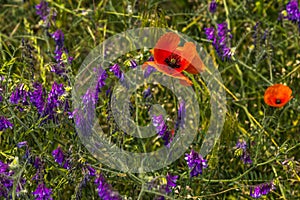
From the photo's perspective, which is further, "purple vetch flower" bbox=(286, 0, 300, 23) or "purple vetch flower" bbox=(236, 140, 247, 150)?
A: "purple vetch flower" bbox=(286, 0, 300, 23)

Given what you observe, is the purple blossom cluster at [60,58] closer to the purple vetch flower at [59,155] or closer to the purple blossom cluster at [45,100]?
the purple blossom cluster at [45,100]

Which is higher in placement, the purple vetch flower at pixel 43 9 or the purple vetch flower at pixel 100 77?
the purple vetch flower at pixel 43 9

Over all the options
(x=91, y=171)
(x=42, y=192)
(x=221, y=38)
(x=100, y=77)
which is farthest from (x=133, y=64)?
(x=221, y=38)

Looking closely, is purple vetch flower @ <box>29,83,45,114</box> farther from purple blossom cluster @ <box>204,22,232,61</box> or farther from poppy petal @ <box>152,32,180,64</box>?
purple blossom cluster @ <box>204,22,232,61</box>

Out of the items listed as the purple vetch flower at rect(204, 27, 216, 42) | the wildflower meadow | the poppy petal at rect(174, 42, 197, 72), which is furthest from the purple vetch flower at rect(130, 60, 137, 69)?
the purple vetch flower at rect(204, 27, 216, 42)

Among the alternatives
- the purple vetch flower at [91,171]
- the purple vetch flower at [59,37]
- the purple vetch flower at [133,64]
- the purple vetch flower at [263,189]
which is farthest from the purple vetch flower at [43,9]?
the purple vetch flower at [263,189]

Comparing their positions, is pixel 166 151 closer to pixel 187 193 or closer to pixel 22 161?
pixel 187 193

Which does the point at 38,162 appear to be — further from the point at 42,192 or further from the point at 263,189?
the point at 263,189
